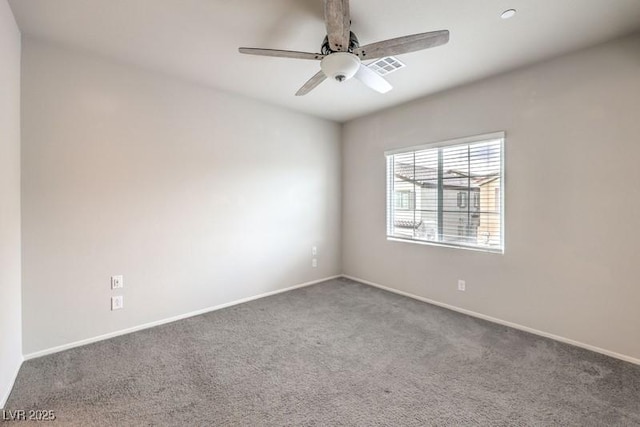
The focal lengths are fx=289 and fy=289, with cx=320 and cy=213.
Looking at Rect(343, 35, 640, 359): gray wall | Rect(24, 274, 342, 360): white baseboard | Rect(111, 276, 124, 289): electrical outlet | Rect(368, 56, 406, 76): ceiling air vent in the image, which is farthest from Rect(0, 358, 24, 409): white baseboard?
Rect(343, 35, 640, 359): gray wall

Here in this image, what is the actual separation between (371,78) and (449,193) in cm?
184

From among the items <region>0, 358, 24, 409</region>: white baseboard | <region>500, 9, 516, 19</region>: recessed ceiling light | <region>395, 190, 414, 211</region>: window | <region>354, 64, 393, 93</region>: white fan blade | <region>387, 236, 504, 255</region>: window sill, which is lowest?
<region>0, 358, 24, 409</region>: white baseboard

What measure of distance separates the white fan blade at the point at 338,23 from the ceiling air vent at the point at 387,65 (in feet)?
2.94

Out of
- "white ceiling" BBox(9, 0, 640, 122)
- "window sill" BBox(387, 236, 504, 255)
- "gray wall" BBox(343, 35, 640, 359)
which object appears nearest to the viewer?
"white ceiling" BBox(9, 0, 640, 122)

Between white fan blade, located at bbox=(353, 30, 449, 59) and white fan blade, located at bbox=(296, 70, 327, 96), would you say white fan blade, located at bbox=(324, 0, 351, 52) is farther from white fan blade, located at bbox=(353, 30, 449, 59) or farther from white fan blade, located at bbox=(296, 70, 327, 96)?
white fan blade, located at bbox=(296, 70, 327, 96)

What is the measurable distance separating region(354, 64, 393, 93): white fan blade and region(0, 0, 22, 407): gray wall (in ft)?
7.79

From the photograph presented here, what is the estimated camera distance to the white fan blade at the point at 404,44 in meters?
1.76

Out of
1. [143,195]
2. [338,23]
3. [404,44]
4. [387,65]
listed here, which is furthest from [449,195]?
[143,195]

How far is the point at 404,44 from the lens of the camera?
6.09 feet

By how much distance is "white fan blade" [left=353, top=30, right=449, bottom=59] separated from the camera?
176cm

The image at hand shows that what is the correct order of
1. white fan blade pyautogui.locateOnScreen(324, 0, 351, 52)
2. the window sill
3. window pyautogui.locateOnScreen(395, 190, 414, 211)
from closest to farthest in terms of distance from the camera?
white fan blade pyautogui.locateOnScreen(324, 0, 351, 52) → the window sill → window pyautogui.locateOnScreen(395, 190, 414, 211)

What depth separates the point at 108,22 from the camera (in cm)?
216

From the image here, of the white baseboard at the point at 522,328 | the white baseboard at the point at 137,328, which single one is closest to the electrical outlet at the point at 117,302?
the white baseboard at the point at 137,328

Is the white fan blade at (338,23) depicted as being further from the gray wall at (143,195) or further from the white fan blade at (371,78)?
the gray wall at (143,195)
